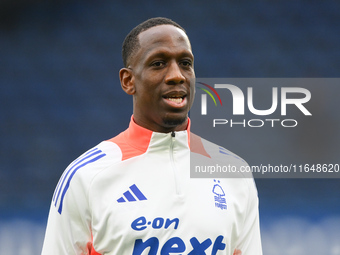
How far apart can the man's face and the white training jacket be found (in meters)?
0.06

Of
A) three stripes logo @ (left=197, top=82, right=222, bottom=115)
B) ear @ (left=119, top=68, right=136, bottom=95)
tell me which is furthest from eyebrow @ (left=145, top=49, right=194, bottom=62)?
three stripes logo @ (left=197, top=82, right=222, bottom=115)

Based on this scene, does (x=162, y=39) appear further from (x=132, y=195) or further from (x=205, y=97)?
(x=205, y=97)

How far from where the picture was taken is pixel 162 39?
163 cm

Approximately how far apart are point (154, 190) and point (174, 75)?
320mm

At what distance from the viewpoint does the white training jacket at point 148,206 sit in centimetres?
152

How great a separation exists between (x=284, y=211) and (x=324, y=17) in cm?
141

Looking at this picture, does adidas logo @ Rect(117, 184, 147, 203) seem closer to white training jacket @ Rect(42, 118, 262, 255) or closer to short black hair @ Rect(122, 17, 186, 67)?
white training jacket @ Rect(42, 118, 262, 255)

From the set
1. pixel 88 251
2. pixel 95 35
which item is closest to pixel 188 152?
pixel 88 251

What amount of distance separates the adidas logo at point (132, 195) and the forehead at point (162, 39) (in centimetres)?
38

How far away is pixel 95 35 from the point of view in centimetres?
412

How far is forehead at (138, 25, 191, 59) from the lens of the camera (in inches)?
63.9

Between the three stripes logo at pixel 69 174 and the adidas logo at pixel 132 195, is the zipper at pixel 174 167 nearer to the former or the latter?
the adidas logo at pixel 132 195

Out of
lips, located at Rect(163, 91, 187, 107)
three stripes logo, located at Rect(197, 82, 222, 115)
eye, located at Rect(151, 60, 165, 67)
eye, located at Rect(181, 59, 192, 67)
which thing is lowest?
lips, located at Rect(163, 91, 187, 107)

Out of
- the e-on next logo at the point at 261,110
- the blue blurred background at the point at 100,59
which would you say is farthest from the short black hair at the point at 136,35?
the blue blurred background at the point at 100,59
